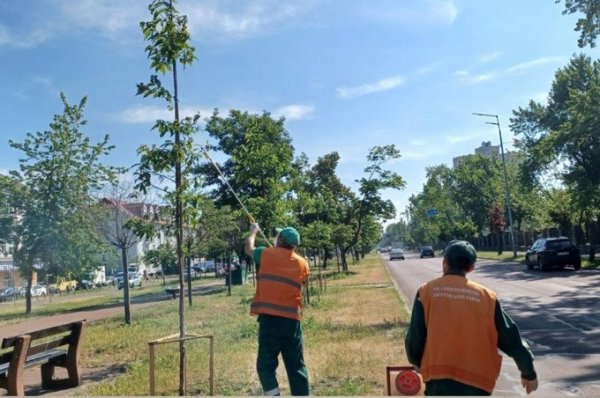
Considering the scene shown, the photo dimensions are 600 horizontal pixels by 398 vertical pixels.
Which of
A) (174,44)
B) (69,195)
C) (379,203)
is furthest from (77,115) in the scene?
(174,44)

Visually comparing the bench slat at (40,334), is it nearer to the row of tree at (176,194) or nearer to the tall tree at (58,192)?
the row of tree at (176,194)

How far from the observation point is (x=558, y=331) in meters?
11.0

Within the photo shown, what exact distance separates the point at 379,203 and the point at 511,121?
21987 mm

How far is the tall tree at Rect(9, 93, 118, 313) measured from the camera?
2725 centimetres

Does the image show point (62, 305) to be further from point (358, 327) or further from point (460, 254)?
point (460, 254)

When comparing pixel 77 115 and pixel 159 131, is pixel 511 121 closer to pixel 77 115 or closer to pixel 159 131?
pixel 77 115

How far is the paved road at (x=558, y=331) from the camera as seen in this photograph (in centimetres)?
717

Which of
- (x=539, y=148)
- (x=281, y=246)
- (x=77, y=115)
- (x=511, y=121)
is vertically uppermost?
(x=511, y=121)

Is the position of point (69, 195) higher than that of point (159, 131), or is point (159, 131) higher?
point (69, 195)

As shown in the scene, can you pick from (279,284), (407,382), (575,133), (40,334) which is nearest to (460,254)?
(407,382)

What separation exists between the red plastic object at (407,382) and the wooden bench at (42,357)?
16.1 feet

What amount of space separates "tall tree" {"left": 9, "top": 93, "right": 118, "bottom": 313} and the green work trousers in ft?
72.7

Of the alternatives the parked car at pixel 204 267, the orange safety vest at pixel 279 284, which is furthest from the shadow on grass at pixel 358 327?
the parked car at pixel 204 267

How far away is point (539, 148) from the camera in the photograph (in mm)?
33312
